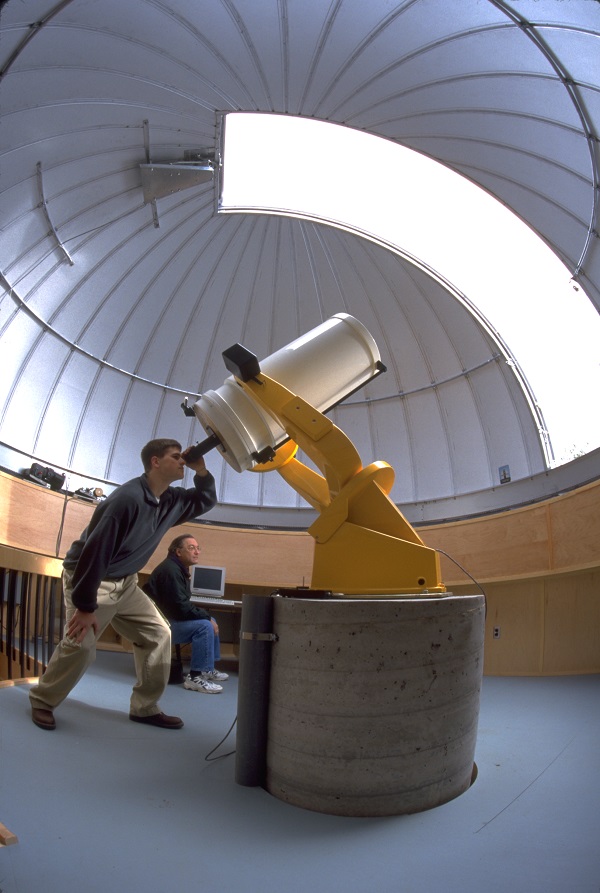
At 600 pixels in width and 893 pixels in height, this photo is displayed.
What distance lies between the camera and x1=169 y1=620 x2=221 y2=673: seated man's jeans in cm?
495

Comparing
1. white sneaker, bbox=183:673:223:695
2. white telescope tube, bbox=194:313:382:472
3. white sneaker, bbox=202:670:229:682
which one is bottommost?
white sneaker, bbox=202:670:229:682

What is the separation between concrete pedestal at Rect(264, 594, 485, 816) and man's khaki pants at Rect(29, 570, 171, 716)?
1.30 meters

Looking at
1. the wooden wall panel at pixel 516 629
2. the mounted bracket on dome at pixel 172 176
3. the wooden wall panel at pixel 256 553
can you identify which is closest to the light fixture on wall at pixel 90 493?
the wooden wall panel at pixel 256 553

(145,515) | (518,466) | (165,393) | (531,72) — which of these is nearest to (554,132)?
(531,72)

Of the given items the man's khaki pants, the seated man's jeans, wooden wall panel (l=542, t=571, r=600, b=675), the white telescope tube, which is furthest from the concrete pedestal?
wooden wall panel (l=542, t=571, r=600, b=675)

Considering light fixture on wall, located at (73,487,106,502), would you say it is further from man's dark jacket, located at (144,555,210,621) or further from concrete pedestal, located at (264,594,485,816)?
concrete pedestal, located at (264,594,485,816)

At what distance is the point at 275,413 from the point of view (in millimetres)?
2701

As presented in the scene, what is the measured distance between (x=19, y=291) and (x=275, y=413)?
615cm

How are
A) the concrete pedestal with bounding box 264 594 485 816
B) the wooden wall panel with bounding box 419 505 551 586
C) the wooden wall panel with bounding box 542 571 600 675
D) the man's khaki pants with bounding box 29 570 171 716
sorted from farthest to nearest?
the wooden wall panel with bounding box 419 505 551 586 < the wooden wall panel with bounding box 542 571 600 675 < the man's khaki pants with bounding box 29 570 171 716 < the concrete pedestal with bounding box 264 594 485 816

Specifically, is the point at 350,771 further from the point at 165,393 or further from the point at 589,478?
the point at 165,393

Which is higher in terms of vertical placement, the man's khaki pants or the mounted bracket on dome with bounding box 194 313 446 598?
the mounted bracket on dome with bounding box 194 313 446 598

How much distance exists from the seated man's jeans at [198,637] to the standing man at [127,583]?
5.04ft

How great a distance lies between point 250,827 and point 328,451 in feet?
4.99

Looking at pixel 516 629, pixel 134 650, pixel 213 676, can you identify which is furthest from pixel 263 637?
pixel 516 629
